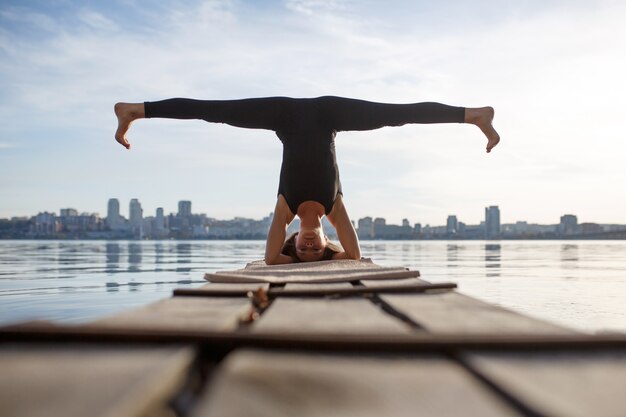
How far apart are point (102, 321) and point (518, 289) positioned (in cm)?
629

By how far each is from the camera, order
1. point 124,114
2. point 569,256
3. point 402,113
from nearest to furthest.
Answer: point 124,114 → point 402,113 → point 569,256

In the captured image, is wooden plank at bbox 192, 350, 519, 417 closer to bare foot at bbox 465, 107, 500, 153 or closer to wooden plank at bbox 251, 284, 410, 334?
wooden plank at bbox 251, 284, 410, 334

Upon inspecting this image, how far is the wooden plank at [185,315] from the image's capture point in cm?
132

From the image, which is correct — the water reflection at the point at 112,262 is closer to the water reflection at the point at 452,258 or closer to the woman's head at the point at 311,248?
the woman's head at the point at 311,248

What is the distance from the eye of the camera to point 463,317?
59.7 inches

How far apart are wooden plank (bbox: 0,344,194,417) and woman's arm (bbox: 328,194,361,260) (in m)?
3.78

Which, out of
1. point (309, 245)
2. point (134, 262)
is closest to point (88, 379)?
point (309, 245)

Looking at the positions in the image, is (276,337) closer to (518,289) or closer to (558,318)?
(558,318)

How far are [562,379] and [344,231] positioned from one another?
4.00 m

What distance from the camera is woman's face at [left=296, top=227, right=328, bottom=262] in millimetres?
4848

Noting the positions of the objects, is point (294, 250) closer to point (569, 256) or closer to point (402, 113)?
point (402, 113)

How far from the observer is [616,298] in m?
5.98

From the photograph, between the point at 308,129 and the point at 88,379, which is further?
the point at 308,129

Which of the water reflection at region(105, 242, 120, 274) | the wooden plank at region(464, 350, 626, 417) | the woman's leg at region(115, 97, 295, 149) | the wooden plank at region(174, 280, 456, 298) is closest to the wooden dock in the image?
the wooden plank at region(464, 350, 626, 417)
